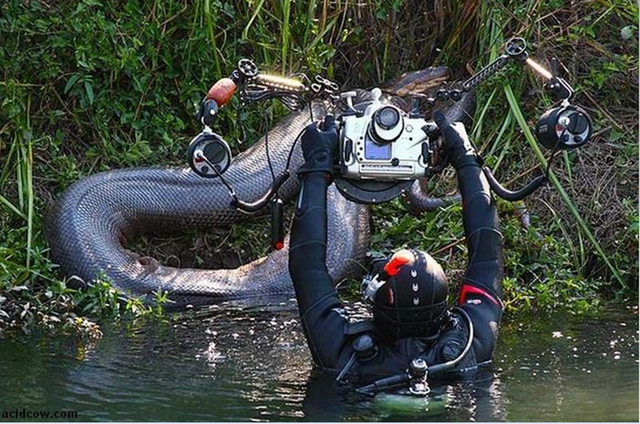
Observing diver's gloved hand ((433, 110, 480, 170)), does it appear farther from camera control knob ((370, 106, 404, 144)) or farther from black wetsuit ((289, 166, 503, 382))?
camera control knob ((370, 106, 404, 144))

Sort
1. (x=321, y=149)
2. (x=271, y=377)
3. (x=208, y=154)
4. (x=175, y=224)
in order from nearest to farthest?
(x=208, y=154) → (x=321, y=149) → (x=271, y=377) → (x=175, y=224)

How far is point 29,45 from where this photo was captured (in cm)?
928

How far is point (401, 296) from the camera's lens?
5.87 m

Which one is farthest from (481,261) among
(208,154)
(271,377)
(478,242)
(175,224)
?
(175,224)

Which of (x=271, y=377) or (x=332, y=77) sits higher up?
(x=332, y=77)

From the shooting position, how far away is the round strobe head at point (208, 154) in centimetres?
582

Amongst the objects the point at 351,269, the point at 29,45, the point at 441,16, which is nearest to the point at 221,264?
the point at 351,269

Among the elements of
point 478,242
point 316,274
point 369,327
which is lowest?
point 369,327

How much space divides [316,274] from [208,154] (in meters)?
0.74

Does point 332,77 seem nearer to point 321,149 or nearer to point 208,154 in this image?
point 321,149

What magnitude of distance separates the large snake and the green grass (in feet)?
0.57

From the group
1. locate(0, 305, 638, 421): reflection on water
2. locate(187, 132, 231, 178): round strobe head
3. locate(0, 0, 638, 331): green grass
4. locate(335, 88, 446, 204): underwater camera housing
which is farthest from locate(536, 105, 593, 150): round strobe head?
locate(0, 0, 638, 331): green grass

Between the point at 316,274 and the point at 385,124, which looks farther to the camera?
the point at 316,274

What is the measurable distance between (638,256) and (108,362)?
3.60 m
